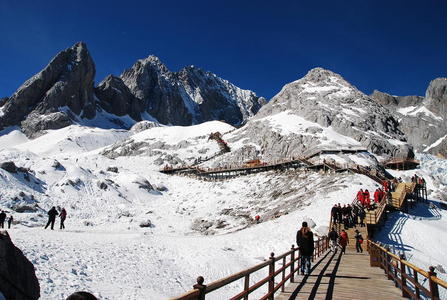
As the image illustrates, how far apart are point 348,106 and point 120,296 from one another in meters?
82.5

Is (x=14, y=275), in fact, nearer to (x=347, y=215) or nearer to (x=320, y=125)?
(x=347, y=215)

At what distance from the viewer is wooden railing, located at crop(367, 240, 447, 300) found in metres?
7.09

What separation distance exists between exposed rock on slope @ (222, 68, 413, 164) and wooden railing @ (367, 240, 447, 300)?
46.3 m

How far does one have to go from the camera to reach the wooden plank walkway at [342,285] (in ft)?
32.5

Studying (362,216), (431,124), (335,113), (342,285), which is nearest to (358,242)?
(362,216)

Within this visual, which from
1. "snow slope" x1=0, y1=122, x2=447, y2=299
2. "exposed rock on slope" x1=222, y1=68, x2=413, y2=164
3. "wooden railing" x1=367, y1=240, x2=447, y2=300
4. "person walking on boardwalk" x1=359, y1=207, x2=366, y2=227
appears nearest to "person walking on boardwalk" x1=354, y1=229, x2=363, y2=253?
"snow slope" x1=0, y1=122, x2=447, y2=299

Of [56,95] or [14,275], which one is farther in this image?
[56,95]

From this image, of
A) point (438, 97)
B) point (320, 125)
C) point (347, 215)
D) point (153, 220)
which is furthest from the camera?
point (438, 97)

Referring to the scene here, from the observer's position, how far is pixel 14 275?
741 cm

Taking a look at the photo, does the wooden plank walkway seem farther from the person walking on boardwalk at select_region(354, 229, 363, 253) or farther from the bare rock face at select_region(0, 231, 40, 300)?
the person walking on boardwalk at select_region(354, 229, 363, 253)

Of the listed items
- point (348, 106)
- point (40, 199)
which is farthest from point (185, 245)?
point (348, 106)

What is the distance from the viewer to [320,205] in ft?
97.7

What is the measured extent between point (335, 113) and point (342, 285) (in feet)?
241

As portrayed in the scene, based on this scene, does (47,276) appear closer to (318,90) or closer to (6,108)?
(318,90)
